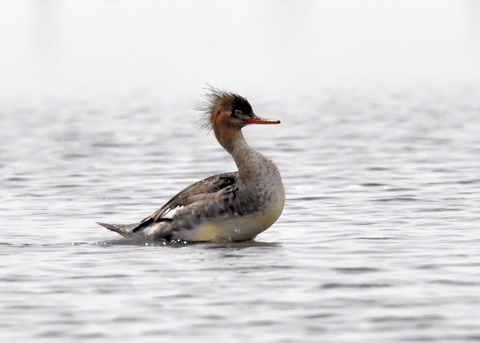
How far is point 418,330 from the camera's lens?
8.62 m

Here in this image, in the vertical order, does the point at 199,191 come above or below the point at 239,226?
above

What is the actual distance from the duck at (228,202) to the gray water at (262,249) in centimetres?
20

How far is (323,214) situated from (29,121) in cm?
1822

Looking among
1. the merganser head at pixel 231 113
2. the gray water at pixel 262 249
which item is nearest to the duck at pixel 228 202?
the merganser head at pixel 231 113

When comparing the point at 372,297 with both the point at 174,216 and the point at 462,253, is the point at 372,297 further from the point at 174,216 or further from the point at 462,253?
the point at 174,216

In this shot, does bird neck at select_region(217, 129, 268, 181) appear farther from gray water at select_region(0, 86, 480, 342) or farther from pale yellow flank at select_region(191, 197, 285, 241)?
gray water at select_region(0, 86, 480, 342)

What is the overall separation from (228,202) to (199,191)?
48 centimetres

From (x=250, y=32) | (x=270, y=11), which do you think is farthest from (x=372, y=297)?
(x=270, y=11)

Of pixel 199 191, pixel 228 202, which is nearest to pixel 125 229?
pixel 199 191

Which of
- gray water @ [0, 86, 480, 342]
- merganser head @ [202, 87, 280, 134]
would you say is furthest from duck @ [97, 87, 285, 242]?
gray water @ [0, 86, 480, 342]

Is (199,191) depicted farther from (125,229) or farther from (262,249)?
(262,249)

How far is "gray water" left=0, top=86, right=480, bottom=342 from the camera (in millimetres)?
8969

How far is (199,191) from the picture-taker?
12.7 m

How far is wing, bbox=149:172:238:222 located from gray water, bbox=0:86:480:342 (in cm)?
49
